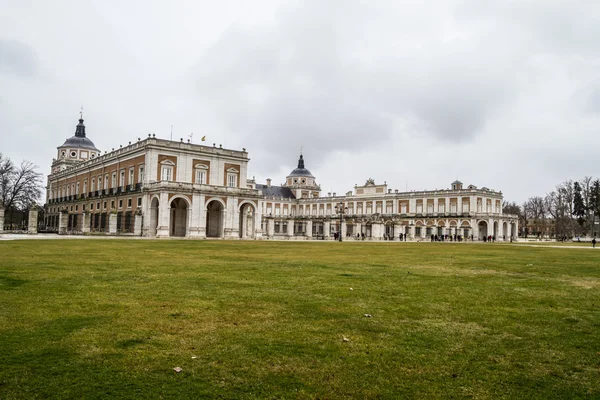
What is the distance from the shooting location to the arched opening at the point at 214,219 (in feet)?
181

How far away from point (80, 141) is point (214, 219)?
157 feet

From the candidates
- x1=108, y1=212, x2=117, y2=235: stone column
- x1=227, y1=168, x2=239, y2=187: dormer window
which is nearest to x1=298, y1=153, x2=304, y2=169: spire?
x1=227, y1=168, x2=239, y2=187: dormer window

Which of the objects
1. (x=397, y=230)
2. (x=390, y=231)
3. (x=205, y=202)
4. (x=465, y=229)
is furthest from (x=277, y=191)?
(x=205, y=202)

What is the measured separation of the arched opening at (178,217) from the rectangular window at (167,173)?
2775 mm

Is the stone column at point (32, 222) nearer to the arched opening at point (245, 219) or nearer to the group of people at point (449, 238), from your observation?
the arched opening at point (245, 219)

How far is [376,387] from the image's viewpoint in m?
4.81

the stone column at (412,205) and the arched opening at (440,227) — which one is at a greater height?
the stone column at (412,205)

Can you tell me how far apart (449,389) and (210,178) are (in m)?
52.7

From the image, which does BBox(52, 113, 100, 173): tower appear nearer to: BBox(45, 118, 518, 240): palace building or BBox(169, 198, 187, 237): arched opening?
BBox(45, 118, 518, 240): palace building

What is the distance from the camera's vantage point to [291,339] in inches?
251

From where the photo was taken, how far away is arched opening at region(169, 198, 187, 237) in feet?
176

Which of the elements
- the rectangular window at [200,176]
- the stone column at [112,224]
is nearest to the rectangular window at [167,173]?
the rectangular window at [200,176]

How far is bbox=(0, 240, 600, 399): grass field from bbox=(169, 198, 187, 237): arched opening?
42.9m

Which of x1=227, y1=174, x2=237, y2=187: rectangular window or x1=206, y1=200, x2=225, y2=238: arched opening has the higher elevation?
x1=227, y1=174, x2=237, y2=187: rectangular window
